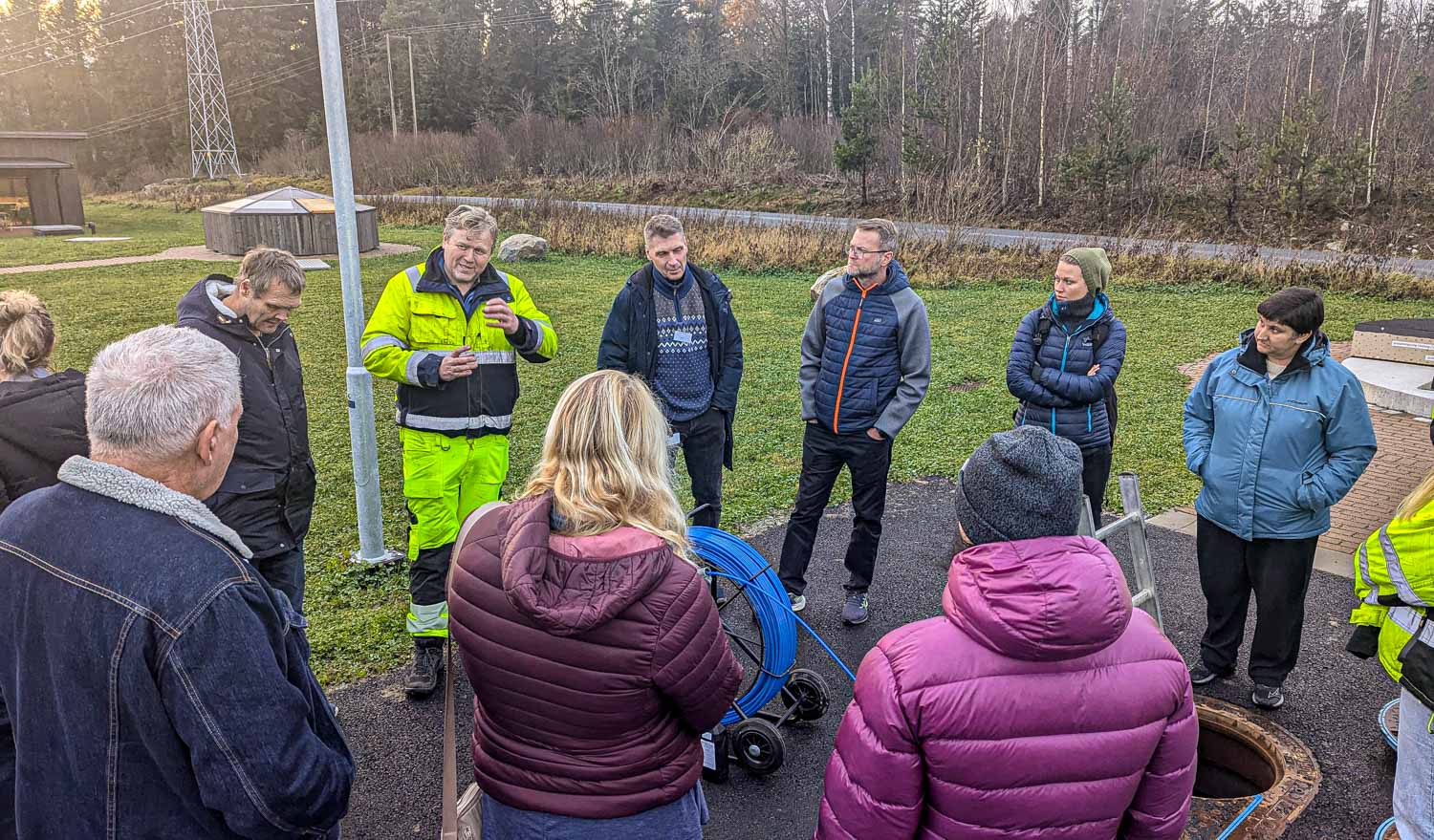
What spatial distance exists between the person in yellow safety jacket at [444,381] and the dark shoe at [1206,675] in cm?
350

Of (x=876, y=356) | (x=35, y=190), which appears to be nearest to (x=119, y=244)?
(x=35, y=190)

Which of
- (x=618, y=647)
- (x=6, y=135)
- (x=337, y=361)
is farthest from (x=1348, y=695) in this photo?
(x=6, y=135)

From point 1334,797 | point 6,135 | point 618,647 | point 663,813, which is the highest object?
point 6,135

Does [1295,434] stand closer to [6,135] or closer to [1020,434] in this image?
[1020,434]

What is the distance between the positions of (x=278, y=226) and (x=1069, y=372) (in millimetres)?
22019

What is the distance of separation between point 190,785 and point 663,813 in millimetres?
1050

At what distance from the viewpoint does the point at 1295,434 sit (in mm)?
4109

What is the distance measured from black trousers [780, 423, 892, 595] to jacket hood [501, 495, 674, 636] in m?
3.11

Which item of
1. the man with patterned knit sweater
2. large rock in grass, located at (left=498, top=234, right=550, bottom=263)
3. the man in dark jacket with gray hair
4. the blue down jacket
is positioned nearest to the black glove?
the blue down jacket

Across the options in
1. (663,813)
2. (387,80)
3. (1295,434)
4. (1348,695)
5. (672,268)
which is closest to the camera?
(663,813)

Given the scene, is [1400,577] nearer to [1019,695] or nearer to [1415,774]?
[1415,774]

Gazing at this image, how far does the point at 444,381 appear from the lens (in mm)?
4312

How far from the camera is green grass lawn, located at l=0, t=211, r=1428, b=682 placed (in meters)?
5.80

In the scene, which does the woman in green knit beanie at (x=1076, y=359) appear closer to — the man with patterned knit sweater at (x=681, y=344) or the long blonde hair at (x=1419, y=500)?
the man with patterned knit sweater at (x=681, y=344)
